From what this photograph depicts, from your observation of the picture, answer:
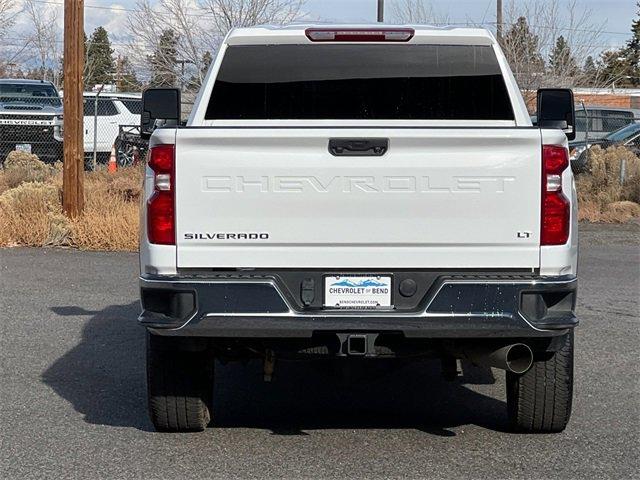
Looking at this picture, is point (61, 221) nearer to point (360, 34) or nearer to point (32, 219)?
point (32, 219)

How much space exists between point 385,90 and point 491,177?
1.67m

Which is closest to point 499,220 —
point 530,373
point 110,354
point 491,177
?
point 491,177

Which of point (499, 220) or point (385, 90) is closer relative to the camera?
point (499, 220)

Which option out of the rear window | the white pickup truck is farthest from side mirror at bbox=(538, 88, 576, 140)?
the white pickup truck

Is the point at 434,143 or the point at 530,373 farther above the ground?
the point at 434,143

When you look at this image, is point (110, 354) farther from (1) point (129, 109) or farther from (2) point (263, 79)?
(1) point (129, 109)

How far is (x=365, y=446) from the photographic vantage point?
5.92m

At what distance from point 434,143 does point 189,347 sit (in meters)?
1.57

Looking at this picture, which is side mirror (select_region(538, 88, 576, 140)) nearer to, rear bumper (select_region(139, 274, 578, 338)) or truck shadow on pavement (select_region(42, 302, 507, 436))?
truck shadow on pavement (select_region(42, 302, 507, 436))

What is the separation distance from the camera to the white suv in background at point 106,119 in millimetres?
26609

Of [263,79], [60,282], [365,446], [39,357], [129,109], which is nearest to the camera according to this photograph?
[365,446]

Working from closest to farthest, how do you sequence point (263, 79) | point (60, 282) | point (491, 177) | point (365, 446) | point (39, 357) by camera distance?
1. point (491, 177)
2. point (365, 446)
3. point (263, 79)
4. point (39, 357)
5. point (60, 282)

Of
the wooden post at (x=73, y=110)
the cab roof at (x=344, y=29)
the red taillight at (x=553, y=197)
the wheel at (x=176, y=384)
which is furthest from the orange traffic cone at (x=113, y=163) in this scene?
the red taillight at (x=553, y=197)

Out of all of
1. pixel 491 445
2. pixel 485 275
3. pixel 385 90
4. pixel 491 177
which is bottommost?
pixel 491 445
